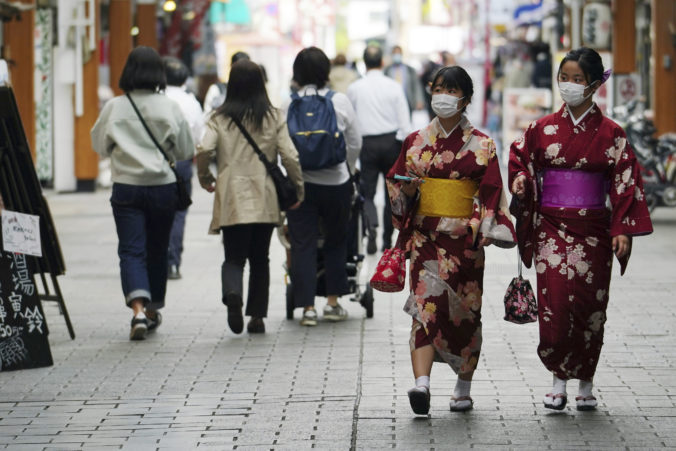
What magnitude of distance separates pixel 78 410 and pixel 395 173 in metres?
2.01

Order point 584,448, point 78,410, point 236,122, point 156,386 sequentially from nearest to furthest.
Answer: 1. point 584,448
2. point 78,410
3. point 156,386
4. point 236,122

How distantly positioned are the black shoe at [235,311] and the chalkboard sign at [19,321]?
4.46ft

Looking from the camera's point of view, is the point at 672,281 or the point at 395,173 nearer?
the point at 395,173

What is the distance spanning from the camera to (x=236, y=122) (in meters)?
9.13

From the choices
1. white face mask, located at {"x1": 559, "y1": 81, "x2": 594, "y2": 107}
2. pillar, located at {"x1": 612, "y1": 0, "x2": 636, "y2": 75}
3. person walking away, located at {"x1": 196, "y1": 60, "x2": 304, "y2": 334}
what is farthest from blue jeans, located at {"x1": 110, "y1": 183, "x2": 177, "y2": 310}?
pillar, located at {"x1": 612, "y1": 0, "x2": 636, "y2": 75}

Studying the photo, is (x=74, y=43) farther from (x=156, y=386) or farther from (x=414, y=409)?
(x=414, y=409)

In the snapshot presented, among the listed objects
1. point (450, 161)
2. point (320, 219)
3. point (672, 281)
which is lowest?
point (672, 281)

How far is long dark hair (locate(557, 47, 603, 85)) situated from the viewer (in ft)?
21.6

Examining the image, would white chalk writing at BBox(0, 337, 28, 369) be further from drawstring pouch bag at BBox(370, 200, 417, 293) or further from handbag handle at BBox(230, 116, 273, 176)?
drawstring pouch bag at BBox(370, 200, 417, 293)

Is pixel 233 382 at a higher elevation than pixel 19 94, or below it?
below

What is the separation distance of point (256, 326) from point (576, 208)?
3343 millimetres

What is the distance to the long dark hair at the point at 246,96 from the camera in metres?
9.13

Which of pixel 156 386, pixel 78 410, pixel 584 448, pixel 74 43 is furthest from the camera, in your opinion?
pixel 74 43

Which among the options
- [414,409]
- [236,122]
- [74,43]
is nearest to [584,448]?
[414,409]
